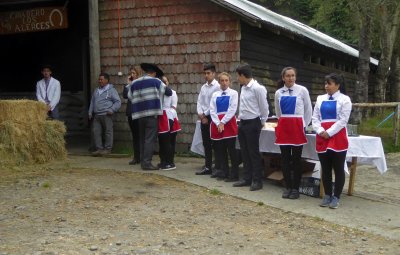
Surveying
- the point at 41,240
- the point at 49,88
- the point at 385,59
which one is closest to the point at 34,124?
the point at 49,88

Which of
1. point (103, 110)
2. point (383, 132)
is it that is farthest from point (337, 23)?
point (103, 110)

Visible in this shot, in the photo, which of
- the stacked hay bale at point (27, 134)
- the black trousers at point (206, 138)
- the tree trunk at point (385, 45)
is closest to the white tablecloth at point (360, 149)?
the black trousers at point (206, 138)

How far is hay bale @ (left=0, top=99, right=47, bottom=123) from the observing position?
9289 mm

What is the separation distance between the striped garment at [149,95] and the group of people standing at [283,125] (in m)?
0.72

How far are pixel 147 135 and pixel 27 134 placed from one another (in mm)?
2115

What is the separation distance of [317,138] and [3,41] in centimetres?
1233

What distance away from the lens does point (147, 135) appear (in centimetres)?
912

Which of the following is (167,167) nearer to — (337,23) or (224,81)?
(224,81)

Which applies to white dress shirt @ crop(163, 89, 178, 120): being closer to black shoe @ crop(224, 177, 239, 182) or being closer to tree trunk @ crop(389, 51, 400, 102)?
black shoe @ crop(224, 177, 239, 182)

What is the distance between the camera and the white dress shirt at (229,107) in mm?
8109

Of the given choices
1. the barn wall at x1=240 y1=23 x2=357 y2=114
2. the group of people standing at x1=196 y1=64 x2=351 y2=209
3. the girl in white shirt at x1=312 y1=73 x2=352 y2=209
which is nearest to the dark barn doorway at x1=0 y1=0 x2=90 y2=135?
the barn wall at x1=240 y1=23 x2=357 y2=114

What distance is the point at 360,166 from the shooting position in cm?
1054

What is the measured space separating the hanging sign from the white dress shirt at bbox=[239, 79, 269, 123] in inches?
268

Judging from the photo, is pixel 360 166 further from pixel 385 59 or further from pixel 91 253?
pixel 385 59
